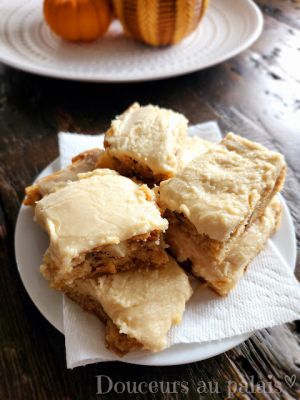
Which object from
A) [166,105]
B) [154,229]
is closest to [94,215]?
[154,229]

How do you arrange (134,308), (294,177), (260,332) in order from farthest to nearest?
(294,177) < (260,332) < (134,308)

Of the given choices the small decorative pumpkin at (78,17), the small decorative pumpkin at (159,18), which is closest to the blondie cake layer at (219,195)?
the small decorative pumpkin at (159,18)

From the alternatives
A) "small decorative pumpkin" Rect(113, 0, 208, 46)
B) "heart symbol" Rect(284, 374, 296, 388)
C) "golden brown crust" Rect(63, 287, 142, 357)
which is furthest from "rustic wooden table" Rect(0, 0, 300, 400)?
"small decorative pumpkin" Rect(113, 0, 208, 46)

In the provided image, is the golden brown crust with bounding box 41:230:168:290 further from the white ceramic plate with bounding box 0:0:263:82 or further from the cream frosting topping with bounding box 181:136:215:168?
the white ceramic plate with bounding box 0:0:263:82

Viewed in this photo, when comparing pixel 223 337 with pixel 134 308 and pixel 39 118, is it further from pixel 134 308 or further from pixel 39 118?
pixel 39 118

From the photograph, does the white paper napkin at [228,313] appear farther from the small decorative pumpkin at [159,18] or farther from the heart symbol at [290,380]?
the small decorative pumpkin at [159,18]

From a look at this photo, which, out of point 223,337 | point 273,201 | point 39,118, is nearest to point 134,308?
point 223,337

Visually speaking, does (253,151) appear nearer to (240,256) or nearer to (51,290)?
(240,256)
